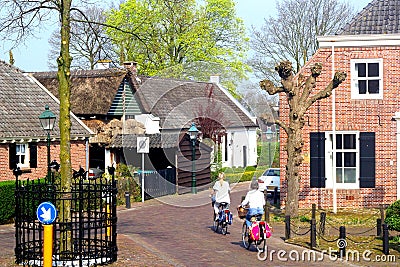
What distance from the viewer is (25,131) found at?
27.6m

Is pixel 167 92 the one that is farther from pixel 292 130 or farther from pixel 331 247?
pixel 331 247

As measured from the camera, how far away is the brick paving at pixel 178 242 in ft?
49.4

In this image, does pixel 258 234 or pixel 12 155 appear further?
pixel 12 155

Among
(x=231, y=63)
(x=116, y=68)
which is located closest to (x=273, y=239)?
(x=116, y=68)

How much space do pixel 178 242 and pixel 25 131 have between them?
11.5 m

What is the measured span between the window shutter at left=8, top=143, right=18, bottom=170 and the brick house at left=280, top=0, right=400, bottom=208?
10449 mm

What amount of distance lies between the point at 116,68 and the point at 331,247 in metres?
6.47

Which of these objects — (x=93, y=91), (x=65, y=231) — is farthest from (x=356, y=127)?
(x=93, y=91)

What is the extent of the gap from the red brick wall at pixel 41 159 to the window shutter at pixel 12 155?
16 centimetres

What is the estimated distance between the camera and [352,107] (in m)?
24.4

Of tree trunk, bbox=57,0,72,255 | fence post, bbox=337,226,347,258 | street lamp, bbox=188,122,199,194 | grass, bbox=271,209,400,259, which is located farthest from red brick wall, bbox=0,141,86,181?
fence post, bbox=337,226,347,258

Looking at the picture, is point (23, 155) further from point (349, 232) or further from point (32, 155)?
point (349, 232)

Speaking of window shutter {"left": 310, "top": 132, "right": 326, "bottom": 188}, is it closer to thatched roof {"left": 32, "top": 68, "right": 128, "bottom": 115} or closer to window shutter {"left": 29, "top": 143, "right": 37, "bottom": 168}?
window shutter {"left": 29, "top": 143, "right": 37, "bottom": 168}

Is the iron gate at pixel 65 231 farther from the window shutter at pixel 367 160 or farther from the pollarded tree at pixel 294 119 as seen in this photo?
the window shutter at pixel 367 160
